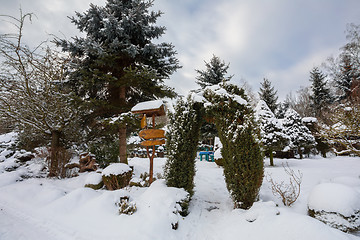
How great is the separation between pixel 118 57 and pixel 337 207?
7149mm

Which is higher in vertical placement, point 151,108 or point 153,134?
point 151,108

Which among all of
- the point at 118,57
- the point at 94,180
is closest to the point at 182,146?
the point at 94,180

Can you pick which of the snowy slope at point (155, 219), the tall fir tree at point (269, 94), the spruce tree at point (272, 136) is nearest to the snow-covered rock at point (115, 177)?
the snowy slope at point (155, 219)

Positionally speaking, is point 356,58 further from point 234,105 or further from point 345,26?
point 234,105

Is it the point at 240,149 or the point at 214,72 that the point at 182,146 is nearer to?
the point at 240,149

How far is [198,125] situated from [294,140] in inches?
343

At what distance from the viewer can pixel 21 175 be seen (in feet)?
20.9

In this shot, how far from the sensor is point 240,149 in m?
3.32

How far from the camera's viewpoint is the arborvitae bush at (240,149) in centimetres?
326

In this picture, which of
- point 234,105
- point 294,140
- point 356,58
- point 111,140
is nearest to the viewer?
point 234,105

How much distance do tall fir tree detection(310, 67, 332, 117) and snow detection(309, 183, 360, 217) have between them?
1863 cm

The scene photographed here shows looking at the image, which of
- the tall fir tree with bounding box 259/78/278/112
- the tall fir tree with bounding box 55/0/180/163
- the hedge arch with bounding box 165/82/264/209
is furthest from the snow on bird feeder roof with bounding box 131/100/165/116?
the tall fir tree with bounding box 259/78/278/112

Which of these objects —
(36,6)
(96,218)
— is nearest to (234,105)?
(96,218)

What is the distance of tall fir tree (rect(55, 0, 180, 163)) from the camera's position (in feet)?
20.0
